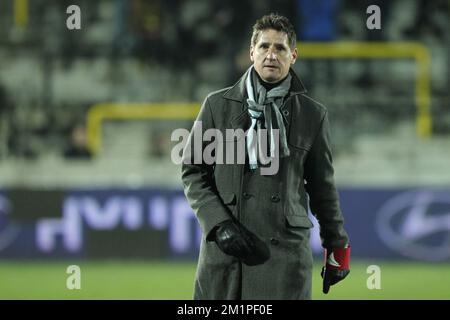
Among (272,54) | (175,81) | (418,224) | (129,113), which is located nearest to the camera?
(272,54)

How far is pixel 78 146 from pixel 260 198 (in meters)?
10.5

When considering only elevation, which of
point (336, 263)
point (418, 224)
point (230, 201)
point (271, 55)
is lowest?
point (418, 224)

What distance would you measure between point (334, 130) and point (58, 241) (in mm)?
4316

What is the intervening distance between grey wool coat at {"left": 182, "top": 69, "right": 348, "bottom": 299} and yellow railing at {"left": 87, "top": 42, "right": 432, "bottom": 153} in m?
10.4

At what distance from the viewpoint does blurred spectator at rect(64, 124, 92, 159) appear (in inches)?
560

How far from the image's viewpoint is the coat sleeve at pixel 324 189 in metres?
4.05

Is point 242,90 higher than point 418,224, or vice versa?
point 242,90

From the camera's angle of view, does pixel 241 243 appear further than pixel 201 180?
No

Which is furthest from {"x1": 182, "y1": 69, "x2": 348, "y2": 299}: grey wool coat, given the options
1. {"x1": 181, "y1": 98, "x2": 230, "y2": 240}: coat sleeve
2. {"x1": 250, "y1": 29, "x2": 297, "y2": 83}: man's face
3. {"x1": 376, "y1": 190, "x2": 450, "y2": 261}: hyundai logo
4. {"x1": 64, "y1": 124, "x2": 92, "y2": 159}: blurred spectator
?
{"x1": 64, "y1": 124, "x2": 92, "y2": 159}: blurred spectator

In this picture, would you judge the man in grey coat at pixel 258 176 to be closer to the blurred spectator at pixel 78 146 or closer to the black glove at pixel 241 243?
the black glove at pixel 241 243

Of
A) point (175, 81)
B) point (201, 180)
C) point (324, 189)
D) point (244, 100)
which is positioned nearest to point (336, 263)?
point (324, 189)

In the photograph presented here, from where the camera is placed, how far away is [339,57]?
14.7 meters

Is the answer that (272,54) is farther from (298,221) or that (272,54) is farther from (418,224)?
(418,224)

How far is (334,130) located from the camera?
14383 millimetres
